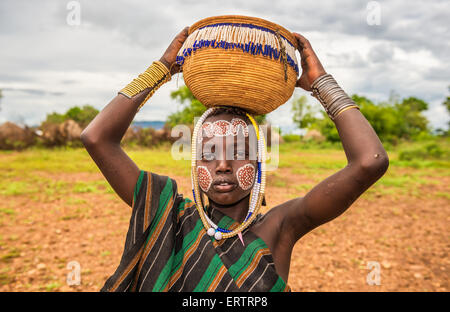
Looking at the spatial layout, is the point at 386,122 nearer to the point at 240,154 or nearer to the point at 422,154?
the point at 422,154

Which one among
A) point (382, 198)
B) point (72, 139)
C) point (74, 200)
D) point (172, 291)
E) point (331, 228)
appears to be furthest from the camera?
point (72, 139)

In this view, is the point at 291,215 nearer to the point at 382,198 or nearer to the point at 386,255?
the point at 386,255

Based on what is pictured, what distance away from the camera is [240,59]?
1.62m

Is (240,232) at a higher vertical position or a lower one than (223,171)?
lower

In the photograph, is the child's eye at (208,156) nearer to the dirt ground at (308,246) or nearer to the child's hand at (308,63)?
the child's hand at (308,63)

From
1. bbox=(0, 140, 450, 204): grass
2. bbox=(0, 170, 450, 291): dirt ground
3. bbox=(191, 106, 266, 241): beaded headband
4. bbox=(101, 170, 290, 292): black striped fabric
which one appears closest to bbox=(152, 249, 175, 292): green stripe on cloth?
bbox=(101, 170, 290, 292): black striped fabric

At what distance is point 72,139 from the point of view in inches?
810

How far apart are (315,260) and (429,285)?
157 cm

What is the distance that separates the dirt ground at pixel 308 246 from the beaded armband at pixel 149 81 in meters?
3.60

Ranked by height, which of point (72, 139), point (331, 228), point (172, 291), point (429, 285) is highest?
point (72, 139)

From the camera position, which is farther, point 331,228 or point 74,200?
point 74,200

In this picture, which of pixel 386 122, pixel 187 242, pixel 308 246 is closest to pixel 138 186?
pixel 187 242

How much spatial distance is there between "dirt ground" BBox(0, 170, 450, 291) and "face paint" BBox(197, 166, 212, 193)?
337 centimetres

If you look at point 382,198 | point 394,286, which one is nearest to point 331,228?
point 394,286
